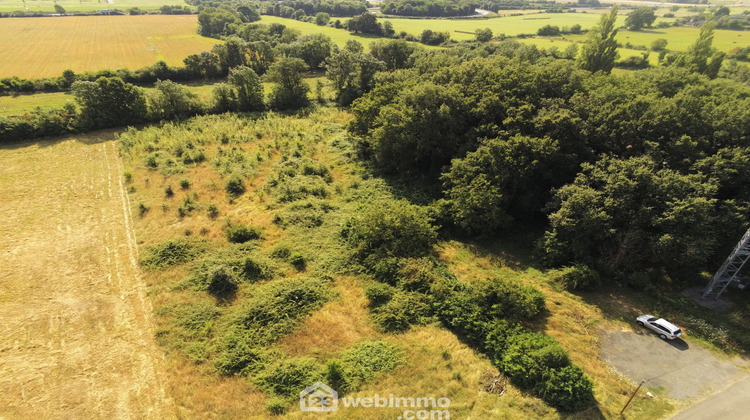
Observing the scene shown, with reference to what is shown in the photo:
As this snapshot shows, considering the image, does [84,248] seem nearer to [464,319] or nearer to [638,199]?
[464,319]

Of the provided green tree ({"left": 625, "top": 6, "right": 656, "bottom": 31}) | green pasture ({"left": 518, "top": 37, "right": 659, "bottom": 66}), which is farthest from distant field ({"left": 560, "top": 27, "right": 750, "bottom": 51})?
green pasture ({"left": 518, "top": 37, "right": 659, "bottom": 66})

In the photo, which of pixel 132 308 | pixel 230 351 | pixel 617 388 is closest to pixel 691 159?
pixel 617 388

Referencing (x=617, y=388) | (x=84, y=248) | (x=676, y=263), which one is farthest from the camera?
(x=84, y=248)

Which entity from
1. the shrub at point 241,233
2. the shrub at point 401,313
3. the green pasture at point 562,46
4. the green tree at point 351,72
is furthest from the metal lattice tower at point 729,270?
the green pasture at point 562,46

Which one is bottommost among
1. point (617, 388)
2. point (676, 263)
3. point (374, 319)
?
point (374, 319)

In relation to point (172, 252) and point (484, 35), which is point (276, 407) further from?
point (484, 35)

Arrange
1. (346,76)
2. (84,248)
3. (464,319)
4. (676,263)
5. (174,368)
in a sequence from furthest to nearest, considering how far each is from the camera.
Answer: (346,76) < (84,248) < (676,263) < (464,319) < (174,368)

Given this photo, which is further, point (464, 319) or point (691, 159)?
point (691, 159)

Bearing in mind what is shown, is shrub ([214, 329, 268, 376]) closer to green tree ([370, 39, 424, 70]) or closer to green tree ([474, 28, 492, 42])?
green tree ([370, 39, 424, 70])
